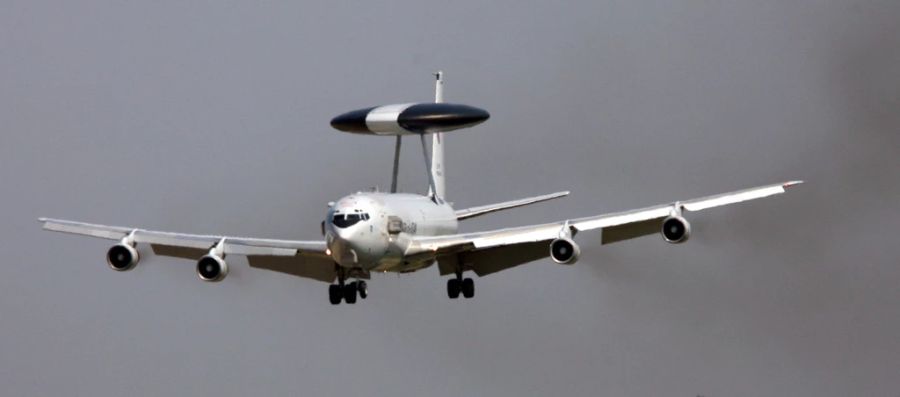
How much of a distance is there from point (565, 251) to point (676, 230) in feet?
17.5

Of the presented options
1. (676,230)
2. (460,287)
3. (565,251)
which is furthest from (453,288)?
(676,230)

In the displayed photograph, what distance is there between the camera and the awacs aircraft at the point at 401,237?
125562mm

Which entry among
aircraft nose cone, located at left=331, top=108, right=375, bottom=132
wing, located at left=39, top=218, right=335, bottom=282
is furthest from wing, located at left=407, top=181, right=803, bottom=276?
aircraft nose cone, located at left=331, top=108, right=375, bottom=132

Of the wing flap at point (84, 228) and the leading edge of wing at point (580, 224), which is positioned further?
the wing flap at point (84, 228)

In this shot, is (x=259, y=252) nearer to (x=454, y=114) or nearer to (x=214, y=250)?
(x=214, y=250)

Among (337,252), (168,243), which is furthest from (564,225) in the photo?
(168,243)

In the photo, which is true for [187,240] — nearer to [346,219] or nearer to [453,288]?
[346,219]

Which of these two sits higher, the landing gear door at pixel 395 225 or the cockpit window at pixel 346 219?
the landing gear door at pixel 395 225

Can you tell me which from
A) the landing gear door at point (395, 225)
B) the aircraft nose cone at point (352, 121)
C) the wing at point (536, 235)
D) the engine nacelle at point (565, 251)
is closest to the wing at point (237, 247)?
the landing gear door at point (395, 225)

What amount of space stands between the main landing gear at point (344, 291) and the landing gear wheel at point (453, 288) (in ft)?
17.5

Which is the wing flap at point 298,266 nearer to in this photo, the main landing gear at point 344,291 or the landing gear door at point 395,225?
the main landing gear at point 344,291

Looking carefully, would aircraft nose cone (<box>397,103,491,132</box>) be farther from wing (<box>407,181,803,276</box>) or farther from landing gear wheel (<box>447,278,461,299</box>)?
landing gear wheel (<box>447,278,461,299</box>)

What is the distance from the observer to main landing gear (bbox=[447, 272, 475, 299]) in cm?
13662

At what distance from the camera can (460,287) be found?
449ft
